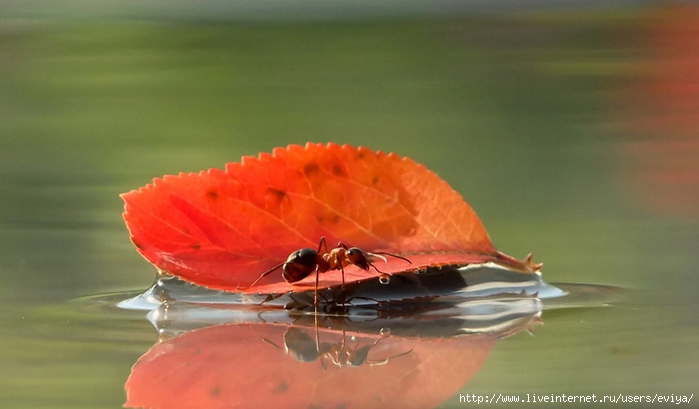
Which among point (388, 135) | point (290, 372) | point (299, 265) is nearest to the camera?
point (290, 372)

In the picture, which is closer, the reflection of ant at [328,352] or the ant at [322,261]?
the reflection of ant at [328,352]

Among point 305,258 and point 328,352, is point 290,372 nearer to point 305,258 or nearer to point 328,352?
point 328,352

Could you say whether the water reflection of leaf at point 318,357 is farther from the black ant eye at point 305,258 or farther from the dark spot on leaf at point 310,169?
the dark spot on leaf at point 310,169

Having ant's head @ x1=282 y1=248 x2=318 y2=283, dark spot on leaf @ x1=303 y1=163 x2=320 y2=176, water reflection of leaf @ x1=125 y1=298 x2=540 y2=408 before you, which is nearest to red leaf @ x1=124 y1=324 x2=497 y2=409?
water reflection of leaf @ x1=125 y1=298 x2=540 y2=408

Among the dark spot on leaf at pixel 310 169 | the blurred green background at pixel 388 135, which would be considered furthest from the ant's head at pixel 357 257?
the blurred green background at pixel 388 135

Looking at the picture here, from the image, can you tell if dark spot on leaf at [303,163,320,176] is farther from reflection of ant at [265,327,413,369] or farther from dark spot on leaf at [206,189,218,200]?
reflection of ant at [265,327,413,369]

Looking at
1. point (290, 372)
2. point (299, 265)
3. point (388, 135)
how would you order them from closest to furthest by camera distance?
point (290, 372) < point (299, 265) < point (388, 135)

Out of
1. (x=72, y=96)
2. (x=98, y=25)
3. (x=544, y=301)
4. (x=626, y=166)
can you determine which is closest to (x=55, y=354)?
(x=544, y=301)

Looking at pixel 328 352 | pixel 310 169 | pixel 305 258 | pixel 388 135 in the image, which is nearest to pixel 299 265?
pixel 305 258
